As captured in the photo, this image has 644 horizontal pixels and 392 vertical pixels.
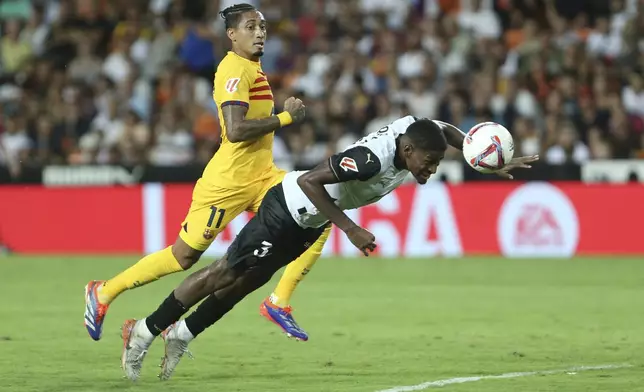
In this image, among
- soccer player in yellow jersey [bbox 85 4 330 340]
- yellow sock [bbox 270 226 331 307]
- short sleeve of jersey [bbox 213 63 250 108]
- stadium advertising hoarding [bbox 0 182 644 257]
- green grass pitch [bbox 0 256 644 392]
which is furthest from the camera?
stadium advertising hoarding [bbox 0 182 644 257]

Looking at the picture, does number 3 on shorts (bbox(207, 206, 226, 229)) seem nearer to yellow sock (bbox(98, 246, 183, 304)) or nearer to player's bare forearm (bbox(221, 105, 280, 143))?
yellow sock (bbox(98, 246, 183, 304))

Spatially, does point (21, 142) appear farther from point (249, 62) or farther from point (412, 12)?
point (249, 62)

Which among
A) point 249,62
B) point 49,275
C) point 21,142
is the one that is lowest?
point 49,275

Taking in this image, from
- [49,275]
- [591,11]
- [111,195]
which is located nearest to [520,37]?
[591,11]

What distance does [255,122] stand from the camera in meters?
8.75

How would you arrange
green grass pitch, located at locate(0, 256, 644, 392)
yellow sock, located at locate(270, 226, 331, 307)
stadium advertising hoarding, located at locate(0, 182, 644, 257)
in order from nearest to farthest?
green grass pitch, located at locate(0, 256, 644, 392), yellow sock, located at locate(270, 226, 331, 307), stadium advertising hoarding, located at locate(0, 182, 644, 257)

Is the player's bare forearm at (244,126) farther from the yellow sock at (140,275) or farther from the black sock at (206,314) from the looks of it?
the black sock at (206,314)

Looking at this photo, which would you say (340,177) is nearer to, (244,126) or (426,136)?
(426,136)

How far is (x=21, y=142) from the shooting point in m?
19.4

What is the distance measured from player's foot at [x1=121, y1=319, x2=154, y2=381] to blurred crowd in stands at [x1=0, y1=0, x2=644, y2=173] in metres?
9.60

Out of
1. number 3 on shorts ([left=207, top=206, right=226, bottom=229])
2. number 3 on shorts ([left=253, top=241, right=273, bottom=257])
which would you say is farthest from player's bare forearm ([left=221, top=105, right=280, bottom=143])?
number 3 on shorts ([left=253, top=241, right=273, bottom=257])

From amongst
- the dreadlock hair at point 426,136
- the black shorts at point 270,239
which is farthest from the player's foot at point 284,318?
the dreadlock hair at point 426,136

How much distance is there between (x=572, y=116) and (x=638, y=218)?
2258 millimetres

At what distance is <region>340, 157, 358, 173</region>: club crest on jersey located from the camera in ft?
24.3
